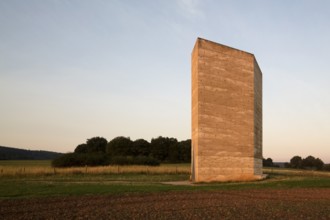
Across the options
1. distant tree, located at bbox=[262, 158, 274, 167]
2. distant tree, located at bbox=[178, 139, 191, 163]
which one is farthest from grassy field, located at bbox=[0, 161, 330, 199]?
distant tree, located at bbox=[262, 158, 274, 167]

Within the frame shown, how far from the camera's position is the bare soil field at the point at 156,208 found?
968cm

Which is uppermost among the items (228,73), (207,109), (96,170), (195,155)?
(228,73)

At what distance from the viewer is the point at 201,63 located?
2383 cm

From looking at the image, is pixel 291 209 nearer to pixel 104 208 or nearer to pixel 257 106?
pixel 104 208

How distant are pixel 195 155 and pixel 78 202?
12398 mm

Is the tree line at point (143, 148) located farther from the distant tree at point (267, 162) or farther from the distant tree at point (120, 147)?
the distant tree at point (267, 162)

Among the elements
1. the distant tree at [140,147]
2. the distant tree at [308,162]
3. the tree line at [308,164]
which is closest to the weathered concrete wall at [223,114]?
the distant tree at [140,147]

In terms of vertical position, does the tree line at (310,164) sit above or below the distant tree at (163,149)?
below

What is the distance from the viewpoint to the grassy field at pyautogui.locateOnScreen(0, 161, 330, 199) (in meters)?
17.1

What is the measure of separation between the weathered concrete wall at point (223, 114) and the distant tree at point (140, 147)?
63395 mm

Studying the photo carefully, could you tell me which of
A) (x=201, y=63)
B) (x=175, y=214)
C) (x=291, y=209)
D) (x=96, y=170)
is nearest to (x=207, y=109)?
(x=201, y=63)

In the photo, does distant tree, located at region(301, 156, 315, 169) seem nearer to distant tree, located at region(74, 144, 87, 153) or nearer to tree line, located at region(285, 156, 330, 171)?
tree line, located at region(285, 156, 330, 171)

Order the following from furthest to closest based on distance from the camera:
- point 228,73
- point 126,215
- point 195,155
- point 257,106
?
point 257,106, point 228,73, point 195,155, point 126,215

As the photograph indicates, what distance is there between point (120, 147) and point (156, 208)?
252 feet
